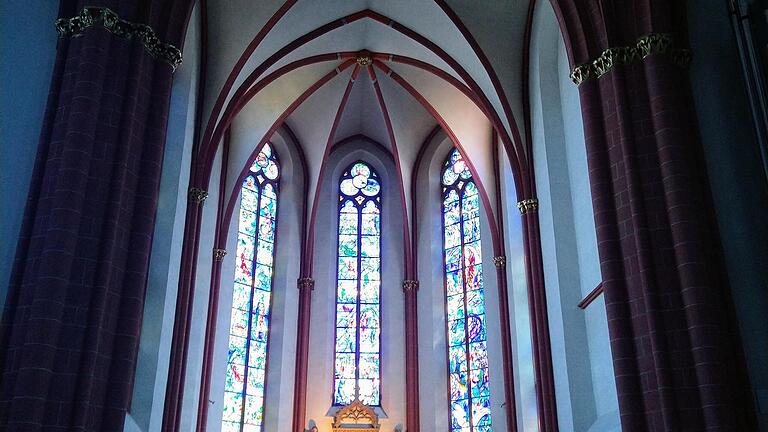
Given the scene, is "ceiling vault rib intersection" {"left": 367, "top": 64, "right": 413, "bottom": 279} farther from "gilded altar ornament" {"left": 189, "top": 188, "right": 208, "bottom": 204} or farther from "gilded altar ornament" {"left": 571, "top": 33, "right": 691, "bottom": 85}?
"gilded altar ornament" {"left": 571, "top": 33, "right": 691, "bottom": 85}

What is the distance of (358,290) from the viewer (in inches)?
828

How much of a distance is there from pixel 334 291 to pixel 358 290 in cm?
62

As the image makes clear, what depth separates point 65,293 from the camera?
888 centimetres

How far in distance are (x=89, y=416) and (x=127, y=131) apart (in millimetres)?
3478

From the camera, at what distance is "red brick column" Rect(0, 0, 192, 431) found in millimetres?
8570

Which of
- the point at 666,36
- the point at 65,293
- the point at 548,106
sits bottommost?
the point at 65,293

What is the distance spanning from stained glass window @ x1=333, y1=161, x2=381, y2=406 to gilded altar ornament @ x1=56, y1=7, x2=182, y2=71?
10.9 m

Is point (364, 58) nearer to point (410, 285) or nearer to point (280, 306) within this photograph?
point (410, 285)

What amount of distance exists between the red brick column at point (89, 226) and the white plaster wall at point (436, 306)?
10310 mm

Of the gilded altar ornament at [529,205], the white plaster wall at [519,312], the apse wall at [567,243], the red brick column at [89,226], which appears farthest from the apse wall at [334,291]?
the red brick column at [89,226]

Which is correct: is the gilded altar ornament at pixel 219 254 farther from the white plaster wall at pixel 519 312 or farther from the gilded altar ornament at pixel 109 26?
the gilded altar ornament at pixel 109 26

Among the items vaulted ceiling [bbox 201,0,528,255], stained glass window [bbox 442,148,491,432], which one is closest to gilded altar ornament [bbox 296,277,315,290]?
vaulted ceiling [bbox 201,0,528,255]

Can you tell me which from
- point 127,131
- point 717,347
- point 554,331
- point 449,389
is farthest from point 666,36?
point 449,389

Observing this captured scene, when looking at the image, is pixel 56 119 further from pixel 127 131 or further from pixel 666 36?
pixel 666 36
